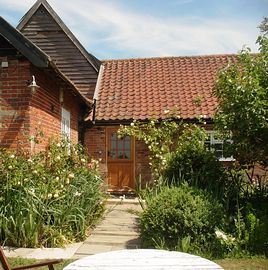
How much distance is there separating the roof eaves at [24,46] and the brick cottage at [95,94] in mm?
24

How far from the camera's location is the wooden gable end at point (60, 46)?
1617cm

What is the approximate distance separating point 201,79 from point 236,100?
9150 millimetres

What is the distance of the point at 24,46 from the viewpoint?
8.16 m

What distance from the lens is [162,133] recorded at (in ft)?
37.0

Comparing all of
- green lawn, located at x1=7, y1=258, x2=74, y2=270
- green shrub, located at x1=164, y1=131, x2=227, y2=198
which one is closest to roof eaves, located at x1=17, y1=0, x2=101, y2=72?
green shrub, located at x1=164, y1=131, x2=227, y2=198

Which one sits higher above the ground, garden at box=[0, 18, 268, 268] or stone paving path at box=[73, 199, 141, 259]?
garden at box=[0, 18, 268, 268]

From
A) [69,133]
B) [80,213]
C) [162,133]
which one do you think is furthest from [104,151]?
[80,213]

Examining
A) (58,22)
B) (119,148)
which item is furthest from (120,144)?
(58,22)

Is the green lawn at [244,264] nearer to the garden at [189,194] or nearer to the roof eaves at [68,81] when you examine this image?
the garden at [189,194]

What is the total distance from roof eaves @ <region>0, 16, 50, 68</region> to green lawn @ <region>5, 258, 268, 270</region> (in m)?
3.86

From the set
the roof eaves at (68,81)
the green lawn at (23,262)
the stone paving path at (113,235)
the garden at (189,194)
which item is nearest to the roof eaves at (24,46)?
the roof eaves at (68,81)

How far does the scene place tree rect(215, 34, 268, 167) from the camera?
291 inches

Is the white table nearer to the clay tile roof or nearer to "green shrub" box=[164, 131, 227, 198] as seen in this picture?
"green shrub" box=[164, 131, 227, 198]

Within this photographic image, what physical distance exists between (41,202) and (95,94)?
8.53m
